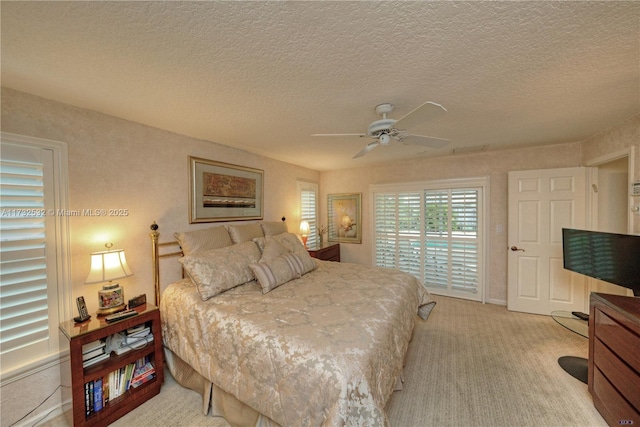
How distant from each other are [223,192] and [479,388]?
330 centimetres

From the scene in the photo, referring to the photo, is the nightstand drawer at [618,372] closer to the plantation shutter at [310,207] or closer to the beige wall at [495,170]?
the beige wall at [495,170]

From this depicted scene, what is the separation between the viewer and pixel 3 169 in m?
1.61

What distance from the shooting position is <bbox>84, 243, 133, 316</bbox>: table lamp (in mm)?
1803

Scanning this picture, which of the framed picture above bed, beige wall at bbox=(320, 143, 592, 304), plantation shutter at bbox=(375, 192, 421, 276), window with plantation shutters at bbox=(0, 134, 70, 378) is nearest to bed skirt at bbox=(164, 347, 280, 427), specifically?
window with plantation shutters at bbox=(0, 134, 70, 378)

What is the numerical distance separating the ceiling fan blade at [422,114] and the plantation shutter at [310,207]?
2.99 meters

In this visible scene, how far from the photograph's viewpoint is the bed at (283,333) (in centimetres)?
122

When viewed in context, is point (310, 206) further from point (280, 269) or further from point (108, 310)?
point (108, 310)

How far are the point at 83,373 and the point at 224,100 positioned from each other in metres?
2.19

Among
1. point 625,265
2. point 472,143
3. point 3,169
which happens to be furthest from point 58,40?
point 625,265

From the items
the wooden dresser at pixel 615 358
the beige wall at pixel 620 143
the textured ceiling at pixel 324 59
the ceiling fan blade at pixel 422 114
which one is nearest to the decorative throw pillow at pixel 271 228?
the textured ceiling at pixel 324 59

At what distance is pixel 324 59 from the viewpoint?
1.33 metres

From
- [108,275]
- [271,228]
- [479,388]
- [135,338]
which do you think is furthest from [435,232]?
[108,275]

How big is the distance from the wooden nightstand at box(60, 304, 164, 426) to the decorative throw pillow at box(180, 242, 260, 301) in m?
0.46

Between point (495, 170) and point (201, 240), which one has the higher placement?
point (495, 170)
